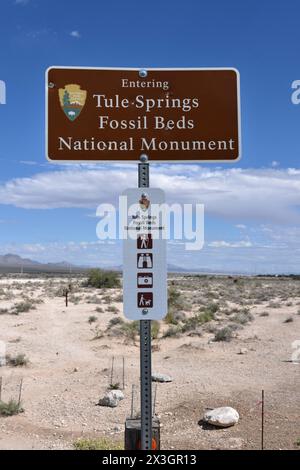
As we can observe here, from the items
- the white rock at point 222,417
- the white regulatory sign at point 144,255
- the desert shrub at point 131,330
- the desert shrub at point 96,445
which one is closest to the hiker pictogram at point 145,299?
the white regulatory sign at point 144,255

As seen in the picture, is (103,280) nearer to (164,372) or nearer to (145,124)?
(164,372)

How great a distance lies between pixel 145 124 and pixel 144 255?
0.83 metres

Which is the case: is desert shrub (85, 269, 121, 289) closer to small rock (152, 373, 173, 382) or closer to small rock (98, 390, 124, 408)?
small rock (152, 373, 173, 382)

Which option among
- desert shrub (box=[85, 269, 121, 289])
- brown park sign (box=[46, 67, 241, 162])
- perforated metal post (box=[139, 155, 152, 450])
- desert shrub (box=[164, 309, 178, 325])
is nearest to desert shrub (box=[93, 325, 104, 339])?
desert shrub (box=[164, 309, 178, 325])

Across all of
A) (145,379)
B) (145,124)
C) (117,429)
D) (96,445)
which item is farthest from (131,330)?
(145,124)

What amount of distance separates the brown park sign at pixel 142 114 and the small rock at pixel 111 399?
626 centimetres

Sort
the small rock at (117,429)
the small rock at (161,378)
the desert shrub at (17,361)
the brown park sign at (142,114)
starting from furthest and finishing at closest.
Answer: the desert shrub at (17,361) < the small rock at (161,378) < the small rock at (117,429) < the brown park sign at (142,114)

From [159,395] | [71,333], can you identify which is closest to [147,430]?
[159,395]

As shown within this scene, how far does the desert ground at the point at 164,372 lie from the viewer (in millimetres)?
6969

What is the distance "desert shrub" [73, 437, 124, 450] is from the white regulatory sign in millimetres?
3573

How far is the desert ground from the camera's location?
274 inches

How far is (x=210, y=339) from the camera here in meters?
14.7

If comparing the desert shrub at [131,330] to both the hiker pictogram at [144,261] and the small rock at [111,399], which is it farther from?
the hiker pictogram at [144,261]

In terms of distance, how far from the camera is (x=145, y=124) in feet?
10.2
